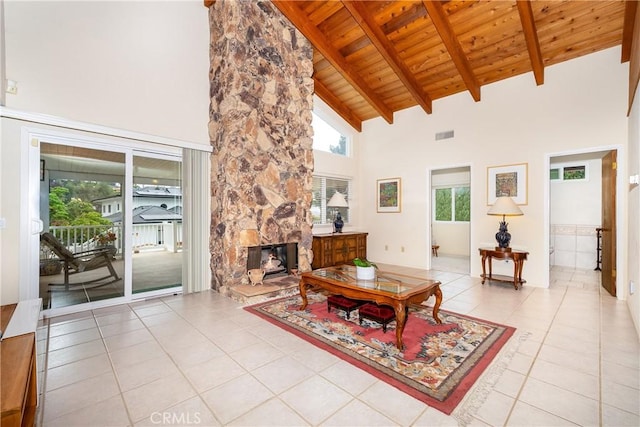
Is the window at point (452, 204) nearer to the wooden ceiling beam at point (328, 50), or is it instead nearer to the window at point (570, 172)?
the window at point (570, 172)

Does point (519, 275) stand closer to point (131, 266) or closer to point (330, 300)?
point (330, 300)

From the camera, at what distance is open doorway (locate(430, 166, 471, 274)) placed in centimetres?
748

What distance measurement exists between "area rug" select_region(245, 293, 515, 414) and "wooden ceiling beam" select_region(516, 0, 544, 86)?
12.6ft

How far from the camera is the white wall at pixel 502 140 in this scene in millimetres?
4223

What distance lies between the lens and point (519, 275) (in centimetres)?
460

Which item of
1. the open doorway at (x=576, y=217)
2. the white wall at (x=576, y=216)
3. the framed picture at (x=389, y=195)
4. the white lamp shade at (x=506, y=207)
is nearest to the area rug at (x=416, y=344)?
the white lamp shade at (x=506, y=207)

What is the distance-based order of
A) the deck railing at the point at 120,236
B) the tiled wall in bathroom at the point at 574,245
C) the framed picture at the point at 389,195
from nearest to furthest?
the deck railing at the point at 120,236 → the tiled wall in bathroom at the point at 574,245 → the framed picture at the point at 389,195

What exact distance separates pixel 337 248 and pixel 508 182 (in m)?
3.47

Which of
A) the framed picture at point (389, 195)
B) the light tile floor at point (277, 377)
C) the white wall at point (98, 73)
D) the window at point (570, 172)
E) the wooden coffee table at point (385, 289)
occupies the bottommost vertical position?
the light tile floor at point (277, 377)

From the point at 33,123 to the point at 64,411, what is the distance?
3085 mm

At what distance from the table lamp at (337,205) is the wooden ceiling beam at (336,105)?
1902 millimetres

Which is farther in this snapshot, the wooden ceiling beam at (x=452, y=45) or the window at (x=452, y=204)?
the window at (x=452, y=204)

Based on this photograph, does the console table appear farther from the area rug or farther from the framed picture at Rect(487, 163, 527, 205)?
the area rug

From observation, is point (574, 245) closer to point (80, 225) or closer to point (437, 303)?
point (437, 303)
